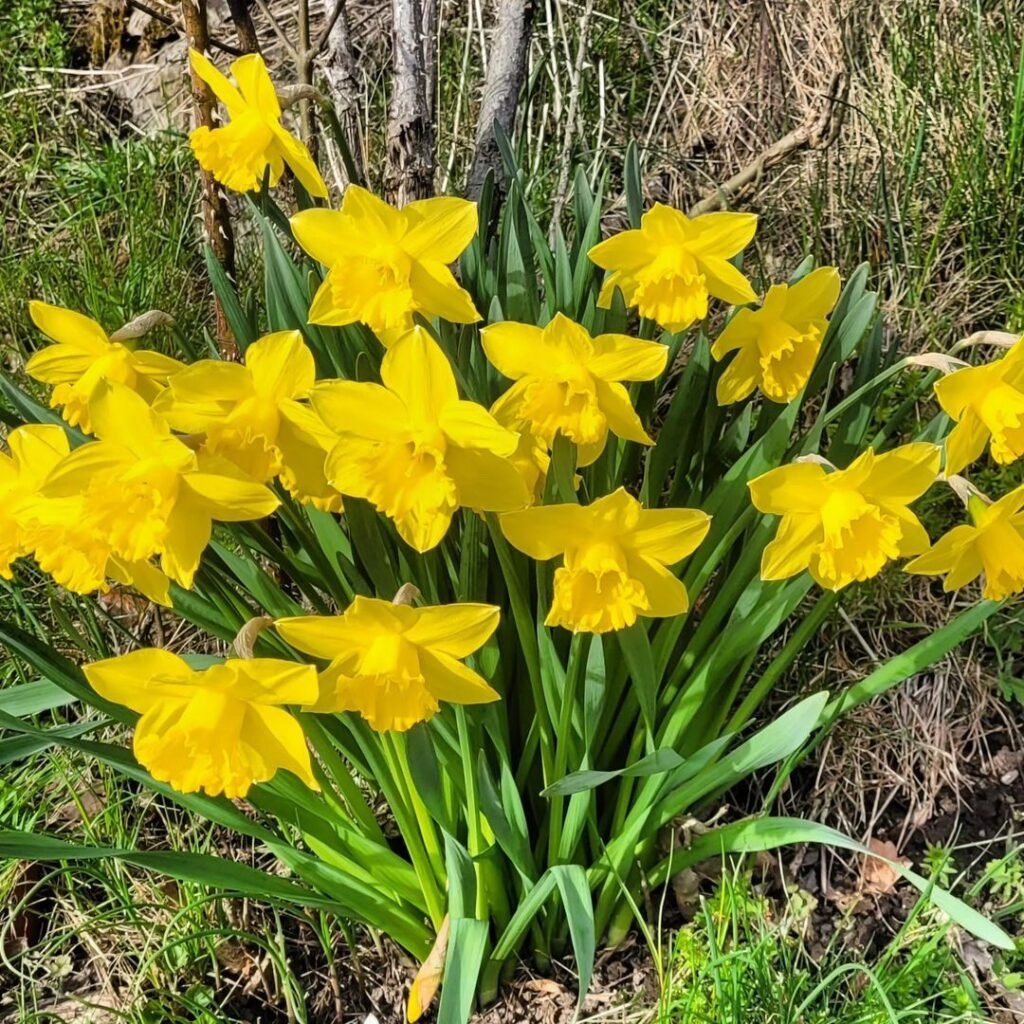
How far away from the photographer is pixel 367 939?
1.52 m

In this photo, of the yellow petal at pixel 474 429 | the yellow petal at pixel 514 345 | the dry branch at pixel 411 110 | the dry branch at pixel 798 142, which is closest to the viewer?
the yellow petal at pixel 474 429

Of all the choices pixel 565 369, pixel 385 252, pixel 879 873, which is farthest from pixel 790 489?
pixel 879 873

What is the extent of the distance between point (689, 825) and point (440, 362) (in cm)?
86

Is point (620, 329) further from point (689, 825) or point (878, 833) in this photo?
point (878, 833)

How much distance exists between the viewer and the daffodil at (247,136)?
1.20 meters

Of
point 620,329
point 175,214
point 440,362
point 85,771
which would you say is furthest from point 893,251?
point 85,771

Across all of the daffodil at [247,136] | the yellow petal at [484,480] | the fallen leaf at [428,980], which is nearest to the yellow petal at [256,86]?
the daffodil at [247,136]

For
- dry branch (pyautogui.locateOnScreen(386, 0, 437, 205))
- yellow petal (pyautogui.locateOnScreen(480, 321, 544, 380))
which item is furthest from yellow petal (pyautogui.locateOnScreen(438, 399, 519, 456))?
dry branch (pyautogui.locateOnScreen(386, 0, 437, 205))

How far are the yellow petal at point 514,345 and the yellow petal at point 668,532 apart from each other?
0.21 metres

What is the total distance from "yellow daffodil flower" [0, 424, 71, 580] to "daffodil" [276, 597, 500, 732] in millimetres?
312

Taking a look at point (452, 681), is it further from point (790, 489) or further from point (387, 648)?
point (790, 489)

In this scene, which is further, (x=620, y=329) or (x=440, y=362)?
(x=620, y=329)

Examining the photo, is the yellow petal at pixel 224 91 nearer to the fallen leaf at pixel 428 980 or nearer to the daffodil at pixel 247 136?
the daffodil at pixel 247 136

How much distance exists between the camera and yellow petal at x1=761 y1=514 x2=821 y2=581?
1097mm
